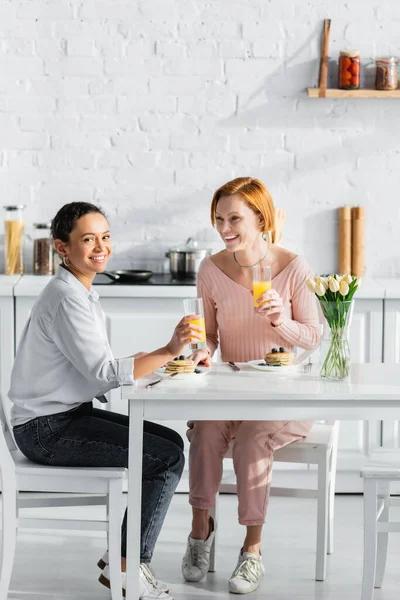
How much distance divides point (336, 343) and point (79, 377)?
0.72 meters

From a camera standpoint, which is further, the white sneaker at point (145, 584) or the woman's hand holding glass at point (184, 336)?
the white sneaker at point (145, 584)

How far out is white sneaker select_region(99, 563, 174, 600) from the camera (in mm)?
2708

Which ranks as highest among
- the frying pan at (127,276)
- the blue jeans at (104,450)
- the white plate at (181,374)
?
the frying pan at (127,276)

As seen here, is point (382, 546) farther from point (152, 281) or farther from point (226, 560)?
point (152, 281)

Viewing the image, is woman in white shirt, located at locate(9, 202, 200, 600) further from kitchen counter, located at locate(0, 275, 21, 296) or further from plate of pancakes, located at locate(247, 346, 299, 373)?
kitchen counter, located at locate(0, 275, 21, 296)

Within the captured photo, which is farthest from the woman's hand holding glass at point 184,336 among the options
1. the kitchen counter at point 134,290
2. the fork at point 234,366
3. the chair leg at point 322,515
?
the kitchen counter at point 134,290

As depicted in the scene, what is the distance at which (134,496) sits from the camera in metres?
2.52

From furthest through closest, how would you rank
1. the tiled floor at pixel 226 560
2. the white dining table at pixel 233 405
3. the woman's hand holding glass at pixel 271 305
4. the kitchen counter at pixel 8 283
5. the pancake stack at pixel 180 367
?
1. the kitchen counter at pixel 8 283
2. the tiled floor at pixel 226 560
3. the woman's hand holding glass at pixel 271 305
4. the pancake stack at pixel 180 367
5. the white dining table at pixel 233 405

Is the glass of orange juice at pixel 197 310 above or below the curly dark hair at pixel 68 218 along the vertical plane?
below

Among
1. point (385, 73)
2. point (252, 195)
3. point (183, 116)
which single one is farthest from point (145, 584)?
point (385, 73)

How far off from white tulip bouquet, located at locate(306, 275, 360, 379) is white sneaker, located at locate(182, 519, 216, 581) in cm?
71

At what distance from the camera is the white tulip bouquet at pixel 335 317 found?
8.46ft

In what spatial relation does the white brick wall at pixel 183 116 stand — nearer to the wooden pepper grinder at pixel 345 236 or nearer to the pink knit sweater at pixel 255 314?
the wooden pepper grinder at pixel 345 236

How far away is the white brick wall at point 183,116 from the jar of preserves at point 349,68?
0.11 metres
